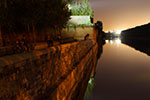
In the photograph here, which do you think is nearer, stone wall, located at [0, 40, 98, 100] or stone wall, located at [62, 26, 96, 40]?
stone wall, located at [0, 40, 98, 100]

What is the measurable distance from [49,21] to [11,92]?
677 inches

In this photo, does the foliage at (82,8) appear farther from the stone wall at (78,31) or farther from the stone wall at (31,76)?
the stone wall at (31,76)

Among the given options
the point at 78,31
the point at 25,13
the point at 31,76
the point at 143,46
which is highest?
the point at 25,13

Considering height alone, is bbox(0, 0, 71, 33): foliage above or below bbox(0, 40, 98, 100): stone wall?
above

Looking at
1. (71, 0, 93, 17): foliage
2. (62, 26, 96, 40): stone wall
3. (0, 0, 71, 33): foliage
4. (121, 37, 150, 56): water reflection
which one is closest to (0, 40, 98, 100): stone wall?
(0, 0, 71, 33): foliage

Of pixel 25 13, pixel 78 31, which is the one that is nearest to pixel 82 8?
pixel 78 31

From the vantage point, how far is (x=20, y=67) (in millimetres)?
3711

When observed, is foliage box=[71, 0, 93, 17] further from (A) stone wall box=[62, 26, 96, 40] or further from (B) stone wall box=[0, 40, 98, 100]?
(B) stone wall box=[0, 40, 98, 100]

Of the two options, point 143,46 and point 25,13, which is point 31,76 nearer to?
point 25,13

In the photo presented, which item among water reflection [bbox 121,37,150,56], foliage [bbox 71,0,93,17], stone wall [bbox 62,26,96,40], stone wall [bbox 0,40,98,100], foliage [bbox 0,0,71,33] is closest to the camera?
stone wall [bbox 0,40,98,100]

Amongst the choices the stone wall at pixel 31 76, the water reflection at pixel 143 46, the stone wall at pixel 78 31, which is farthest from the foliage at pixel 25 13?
the water reflection at pixel 143 46

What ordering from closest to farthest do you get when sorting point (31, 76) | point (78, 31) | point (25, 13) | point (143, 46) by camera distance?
point (31, 76) → point (25, 13) → point (78, 31) → point (143, 46)

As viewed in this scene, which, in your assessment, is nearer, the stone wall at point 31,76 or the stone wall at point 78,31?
the stone wall at point 31,76

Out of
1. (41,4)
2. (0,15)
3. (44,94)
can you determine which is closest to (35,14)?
(41,4)
